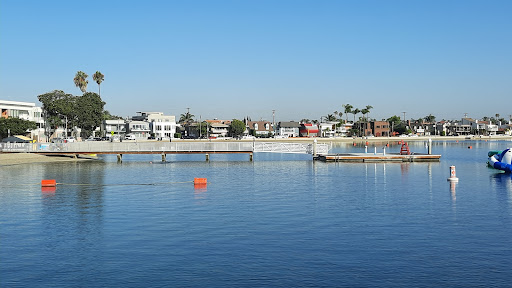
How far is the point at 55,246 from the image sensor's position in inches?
1024

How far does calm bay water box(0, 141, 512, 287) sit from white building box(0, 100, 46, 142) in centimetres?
8172

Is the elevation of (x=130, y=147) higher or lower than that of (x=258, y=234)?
higher

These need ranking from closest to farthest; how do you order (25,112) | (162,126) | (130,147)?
1. (130,147)
2. (25,112)
3. (162,126)

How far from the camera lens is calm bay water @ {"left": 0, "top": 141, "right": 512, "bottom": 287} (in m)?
21.0

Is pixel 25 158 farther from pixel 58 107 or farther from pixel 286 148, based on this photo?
pixel 58 107

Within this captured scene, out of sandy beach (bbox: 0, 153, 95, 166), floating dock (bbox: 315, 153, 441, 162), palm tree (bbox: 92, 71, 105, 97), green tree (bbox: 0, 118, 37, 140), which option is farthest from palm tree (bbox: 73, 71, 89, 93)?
floating dock (bbox: 315, 153, 441, 162)

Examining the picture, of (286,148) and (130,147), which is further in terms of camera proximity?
(286,148)

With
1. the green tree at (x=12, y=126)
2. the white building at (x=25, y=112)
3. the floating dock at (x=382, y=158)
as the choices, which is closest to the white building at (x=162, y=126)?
the white building at (x=25, y=112)

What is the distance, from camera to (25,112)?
130 metres

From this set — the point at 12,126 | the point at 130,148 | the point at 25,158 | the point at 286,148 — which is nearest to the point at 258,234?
the point at 286,148

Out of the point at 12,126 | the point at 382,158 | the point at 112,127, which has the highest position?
the point at 112,127

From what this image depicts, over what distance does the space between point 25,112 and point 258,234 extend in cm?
11789

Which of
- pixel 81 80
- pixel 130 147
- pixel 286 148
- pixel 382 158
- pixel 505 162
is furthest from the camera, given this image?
pixel 81 80

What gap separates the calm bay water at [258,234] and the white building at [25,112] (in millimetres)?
81722
